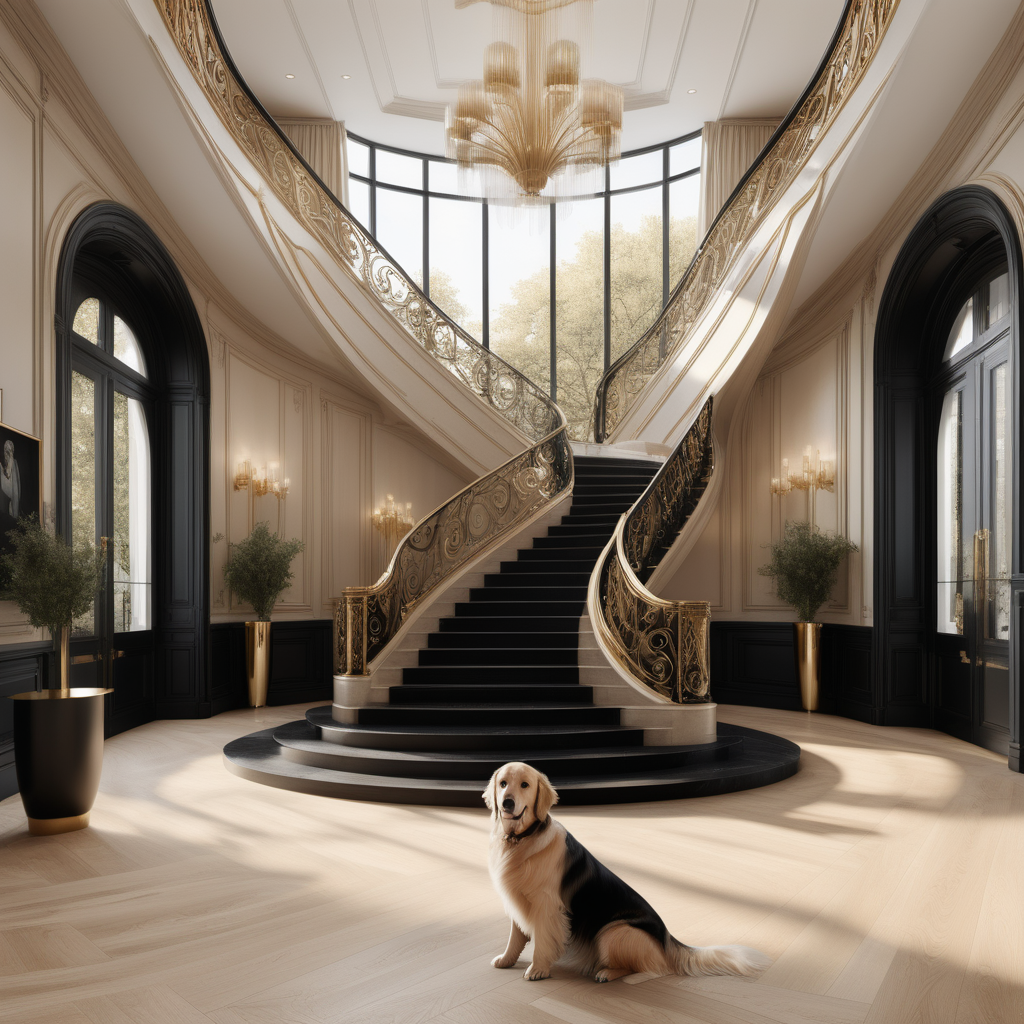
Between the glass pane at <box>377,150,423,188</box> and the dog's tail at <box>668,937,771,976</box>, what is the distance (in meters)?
12.8

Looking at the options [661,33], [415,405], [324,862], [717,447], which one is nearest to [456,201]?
[661,33]

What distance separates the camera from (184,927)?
10.0 ft

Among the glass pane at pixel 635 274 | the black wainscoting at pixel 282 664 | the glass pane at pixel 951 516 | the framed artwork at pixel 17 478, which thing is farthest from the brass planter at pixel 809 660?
the glass pane at pixel 635 274

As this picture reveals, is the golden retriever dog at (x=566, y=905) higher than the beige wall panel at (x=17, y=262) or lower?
lower

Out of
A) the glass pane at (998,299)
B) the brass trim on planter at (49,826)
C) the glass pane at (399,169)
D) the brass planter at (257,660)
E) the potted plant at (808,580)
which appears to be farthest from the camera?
the glass pane at (399,169)

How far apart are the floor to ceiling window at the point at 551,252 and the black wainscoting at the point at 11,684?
827 cm

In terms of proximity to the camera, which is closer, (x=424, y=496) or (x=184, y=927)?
(x=184, y=927)

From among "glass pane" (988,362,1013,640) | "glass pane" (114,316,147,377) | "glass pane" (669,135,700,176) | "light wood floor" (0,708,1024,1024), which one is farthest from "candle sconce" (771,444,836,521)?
"glass pane" (114,316,147,377)

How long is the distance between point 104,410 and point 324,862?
17.1ft

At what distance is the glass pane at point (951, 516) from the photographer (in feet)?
23.9

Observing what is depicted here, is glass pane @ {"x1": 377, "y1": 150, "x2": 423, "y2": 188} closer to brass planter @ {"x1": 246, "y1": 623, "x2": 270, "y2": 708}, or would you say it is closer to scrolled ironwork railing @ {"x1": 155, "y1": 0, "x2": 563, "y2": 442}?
scrolled ironwork railing @ {"x1": 155, "y1": 0, "x2": 563, "y2": 442}

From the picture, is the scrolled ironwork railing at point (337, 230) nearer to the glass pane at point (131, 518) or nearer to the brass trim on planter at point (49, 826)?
the glass pane at point (131, 518)

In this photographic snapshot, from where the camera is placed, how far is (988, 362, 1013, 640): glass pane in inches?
251

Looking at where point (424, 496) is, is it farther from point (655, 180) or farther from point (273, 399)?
Result: point (655, 180)
